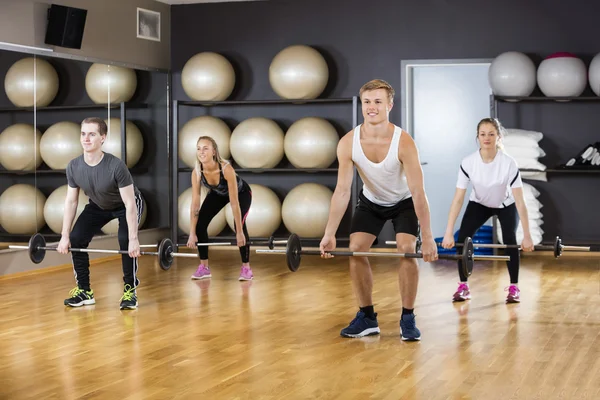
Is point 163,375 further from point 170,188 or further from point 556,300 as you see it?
point 170,188

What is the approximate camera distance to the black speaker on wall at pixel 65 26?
304 inches

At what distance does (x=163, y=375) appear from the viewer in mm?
3902

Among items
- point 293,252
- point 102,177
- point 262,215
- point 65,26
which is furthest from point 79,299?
point 262,215

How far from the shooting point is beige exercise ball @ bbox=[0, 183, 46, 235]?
7.14m

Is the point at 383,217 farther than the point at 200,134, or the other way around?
the point at 200,134

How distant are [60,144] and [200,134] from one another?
5.61 ft

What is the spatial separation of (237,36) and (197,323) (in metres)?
5.12

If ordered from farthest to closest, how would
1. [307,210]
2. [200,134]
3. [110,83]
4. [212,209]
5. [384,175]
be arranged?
[200,134] → [307,210] → [110,83] → [212,209] → [384,175]

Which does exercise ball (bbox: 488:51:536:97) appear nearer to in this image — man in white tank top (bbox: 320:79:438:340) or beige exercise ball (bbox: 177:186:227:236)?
beige exercise ball (bbox: 177:186:227:236)

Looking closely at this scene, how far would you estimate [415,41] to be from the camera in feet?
30.3

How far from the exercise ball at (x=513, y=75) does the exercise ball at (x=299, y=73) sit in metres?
1.69

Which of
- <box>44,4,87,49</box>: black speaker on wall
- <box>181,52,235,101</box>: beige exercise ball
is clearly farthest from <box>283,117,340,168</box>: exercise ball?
<box>44,4,87,49</box>: black speaker on wall

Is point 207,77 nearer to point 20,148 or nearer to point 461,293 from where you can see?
point 20,148

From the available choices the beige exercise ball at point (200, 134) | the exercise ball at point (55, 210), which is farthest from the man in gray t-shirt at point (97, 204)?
the beige exercise ball at point (200, 134)
